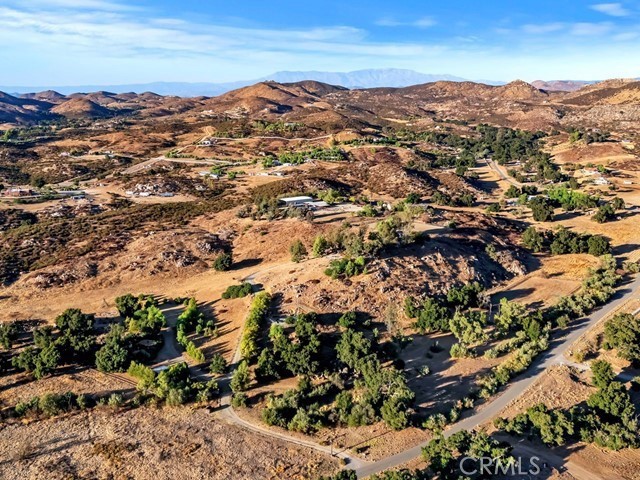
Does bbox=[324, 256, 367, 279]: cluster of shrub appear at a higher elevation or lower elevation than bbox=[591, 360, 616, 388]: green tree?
higher

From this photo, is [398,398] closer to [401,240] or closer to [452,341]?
[452,341]

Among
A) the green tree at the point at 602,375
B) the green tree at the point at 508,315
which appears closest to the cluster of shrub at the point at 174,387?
the green tree at the point at 508,315

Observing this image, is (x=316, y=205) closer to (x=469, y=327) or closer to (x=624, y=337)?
(x=469, y=327)

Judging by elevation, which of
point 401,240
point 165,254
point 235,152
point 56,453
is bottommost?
point 56,453

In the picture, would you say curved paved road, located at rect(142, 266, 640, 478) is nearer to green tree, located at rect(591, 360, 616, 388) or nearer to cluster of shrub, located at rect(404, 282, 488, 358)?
green tree, located at rect(591, 360, 616, 388)

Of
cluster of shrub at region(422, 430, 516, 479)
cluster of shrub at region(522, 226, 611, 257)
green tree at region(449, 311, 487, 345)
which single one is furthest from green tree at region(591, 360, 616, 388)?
cluster of shrub at region(522, 226, 611, 257)

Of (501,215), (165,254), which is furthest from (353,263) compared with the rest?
(501,215)

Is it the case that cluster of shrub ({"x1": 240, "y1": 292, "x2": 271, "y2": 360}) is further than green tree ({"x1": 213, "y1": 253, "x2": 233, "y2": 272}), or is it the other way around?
green tree ({"x1": 213, "y1": 253, "x2": 233, "y2": 272})

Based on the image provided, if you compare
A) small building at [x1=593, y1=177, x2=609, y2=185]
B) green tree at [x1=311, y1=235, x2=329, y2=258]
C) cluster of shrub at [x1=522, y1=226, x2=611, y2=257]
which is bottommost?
green tree at [x1=311, y1=235, x2=329, y2=258]
